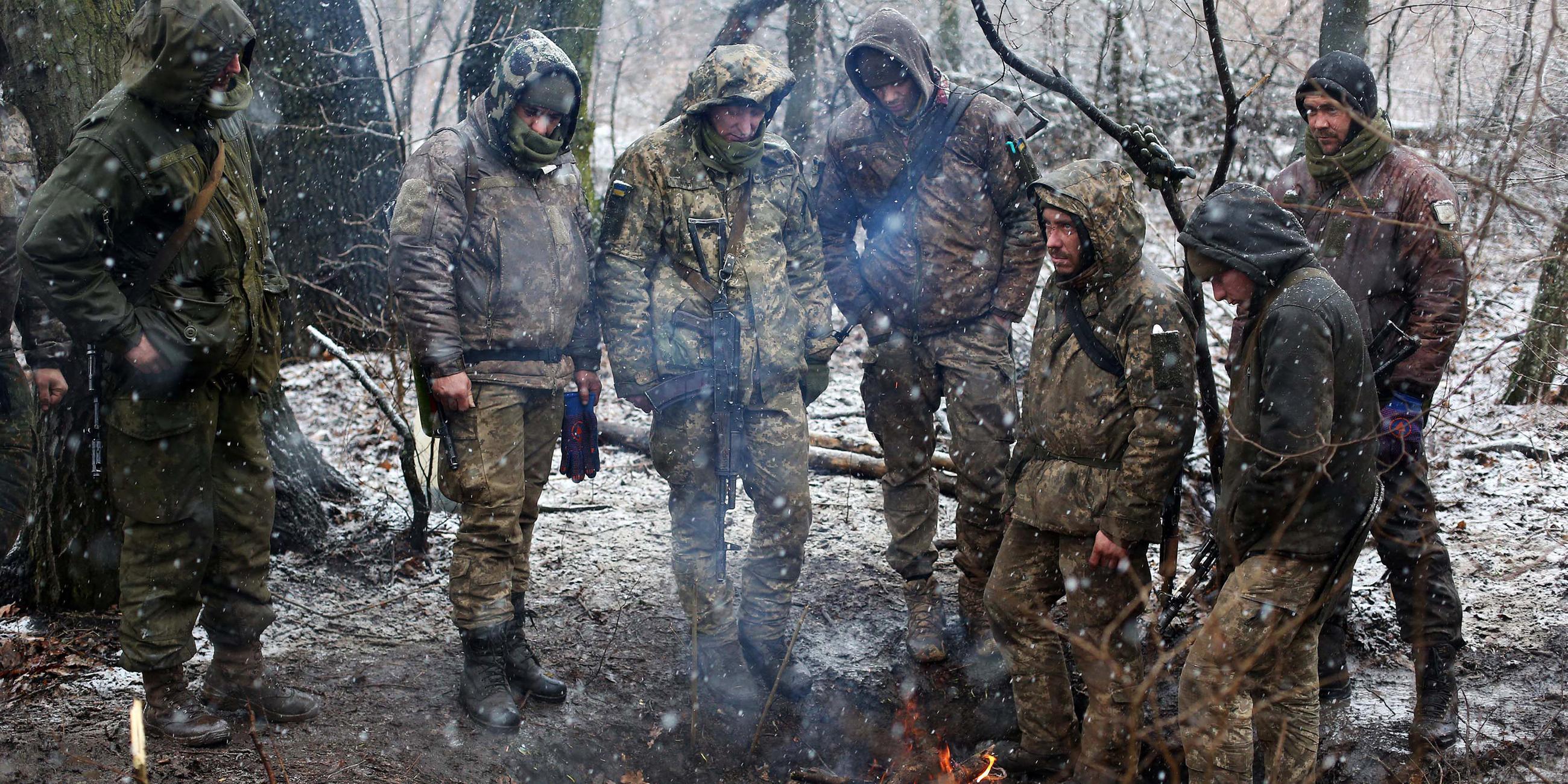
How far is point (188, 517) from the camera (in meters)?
3.80

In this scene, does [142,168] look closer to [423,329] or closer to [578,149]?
[423,329]

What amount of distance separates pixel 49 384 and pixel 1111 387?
4.41 meters

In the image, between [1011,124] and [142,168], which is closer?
[142,168]

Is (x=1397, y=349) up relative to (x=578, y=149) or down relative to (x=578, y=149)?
down

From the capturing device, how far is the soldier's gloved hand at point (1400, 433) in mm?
4047

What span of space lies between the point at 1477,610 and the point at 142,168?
613 cm

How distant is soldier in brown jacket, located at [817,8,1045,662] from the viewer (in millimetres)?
4727

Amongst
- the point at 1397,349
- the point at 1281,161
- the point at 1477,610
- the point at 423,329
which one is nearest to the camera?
the point at 423,329

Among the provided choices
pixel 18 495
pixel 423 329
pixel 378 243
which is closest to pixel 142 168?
pixel 423 329

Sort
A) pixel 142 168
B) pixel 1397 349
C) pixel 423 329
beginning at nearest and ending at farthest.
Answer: pixel 142 168 < pixel 423 329 < pixel 1397 349

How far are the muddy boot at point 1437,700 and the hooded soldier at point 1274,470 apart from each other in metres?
1.01

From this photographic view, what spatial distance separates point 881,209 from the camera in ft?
16.3

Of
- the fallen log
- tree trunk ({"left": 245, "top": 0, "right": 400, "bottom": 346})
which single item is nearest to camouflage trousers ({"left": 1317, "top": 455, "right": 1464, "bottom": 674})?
the fallen log

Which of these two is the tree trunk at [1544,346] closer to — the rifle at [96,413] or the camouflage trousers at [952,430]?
the camouflage trousers at [952,430]
